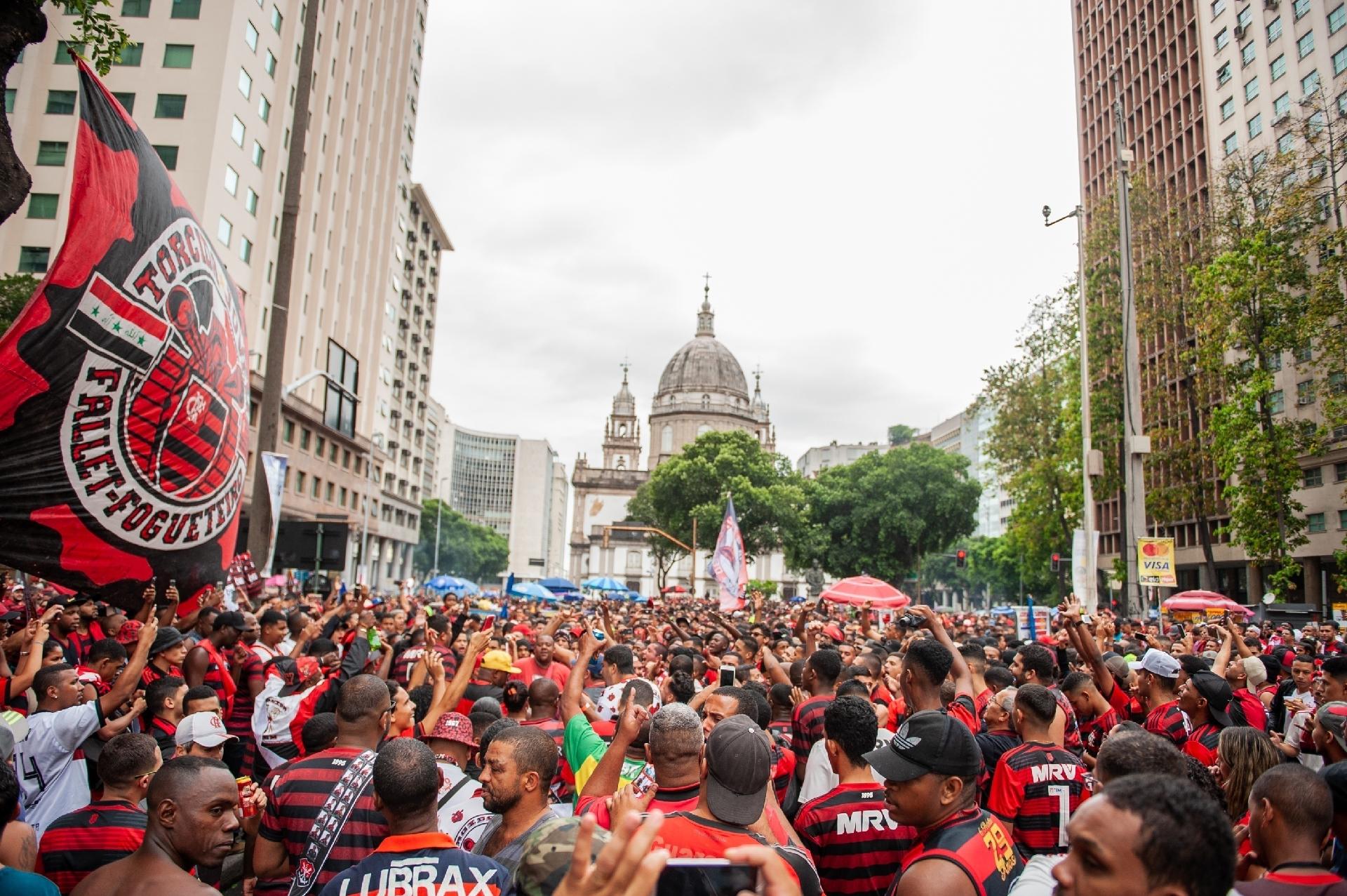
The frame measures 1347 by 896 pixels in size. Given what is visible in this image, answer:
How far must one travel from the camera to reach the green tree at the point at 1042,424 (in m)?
35.9

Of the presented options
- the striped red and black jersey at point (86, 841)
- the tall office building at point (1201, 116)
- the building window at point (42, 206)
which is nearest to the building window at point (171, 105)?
the building window at point (42, 206)

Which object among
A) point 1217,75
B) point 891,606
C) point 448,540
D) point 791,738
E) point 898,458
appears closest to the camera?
point 791,738

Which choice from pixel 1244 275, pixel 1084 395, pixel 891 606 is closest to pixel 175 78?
pixel 891 606

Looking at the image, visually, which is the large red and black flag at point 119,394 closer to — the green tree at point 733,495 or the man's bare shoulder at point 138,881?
the man's bare shoulder at point 138,881

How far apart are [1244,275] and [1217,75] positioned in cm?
1957

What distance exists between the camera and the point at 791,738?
20.2ft

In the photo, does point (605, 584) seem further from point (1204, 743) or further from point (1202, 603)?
point (1204, 743)

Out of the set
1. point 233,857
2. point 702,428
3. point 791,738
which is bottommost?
→ point 233,857

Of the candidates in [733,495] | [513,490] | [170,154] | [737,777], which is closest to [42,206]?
[170,154]

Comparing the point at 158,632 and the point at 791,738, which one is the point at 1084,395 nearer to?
the point at 791,738

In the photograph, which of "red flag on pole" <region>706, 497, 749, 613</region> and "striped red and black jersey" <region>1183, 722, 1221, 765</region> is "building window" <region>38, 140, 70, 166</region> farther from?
"striped red and black jersey" <region>1183, 722, 1221, 765</region>

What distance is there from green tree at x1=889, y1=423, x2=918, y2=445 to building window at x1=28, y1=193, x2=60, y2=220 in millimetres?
125124

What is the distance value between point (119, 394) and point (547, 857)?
553cm

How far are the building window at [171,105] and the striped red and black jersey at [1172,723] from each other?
3430cm
